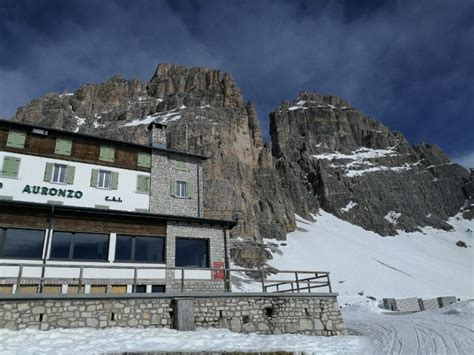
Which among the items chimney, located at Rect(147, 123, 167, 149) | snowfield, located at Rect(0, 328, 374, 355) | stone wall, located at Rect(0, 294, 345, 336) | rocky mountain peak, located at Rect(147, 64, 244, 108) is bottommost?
snowfield, located at Rect(0, 328, 374, 355)

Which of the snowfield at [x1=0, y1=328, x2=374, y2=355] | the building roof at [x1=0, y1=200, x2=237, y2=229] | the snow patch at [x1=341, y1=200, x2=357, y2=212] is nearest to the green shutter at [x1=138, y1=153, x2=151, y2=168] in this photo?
the building roof at [x1=0, y1=200, x2=237, y2=229]

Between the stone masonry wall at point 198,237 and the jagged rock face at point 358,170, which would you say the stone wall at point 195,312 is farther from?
the jagged rock face at point 358,170

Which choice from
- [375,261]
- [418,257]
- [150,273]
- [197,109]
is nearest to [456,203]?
[418,257]

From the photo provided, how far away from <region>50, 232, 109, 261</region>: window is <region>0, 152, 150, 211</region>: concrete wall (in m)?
6.63

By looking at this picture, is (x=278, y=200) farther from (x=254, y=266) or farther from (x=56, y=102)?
(x=56, y=102)

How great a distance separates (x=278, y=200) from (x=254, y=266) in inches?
1167

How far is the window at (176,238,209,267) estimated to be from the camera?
20.9 m

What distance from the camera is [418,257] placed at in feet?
294

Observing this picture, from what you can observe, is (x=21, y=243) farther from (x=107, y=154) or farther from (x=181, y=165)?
(x=181, y=165)

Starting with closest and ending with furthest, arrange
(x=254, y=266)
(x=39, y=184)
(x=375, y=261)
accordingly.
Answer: (x=39, y=184) < (x=254, y=266) < (x=375, y=261)

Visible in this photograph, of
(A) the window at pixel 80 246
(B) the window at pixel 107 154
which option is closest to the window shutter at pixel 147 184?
(B) the window at pixel 107 154

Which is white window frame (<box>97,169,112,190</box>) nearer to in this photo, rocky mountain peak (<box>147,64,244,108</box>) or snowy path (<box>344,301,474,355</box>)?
snowy path (<box>344,301,474,355</box>)

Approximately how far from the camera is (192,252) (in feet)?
70.1

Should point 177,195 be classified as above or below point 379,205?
below
